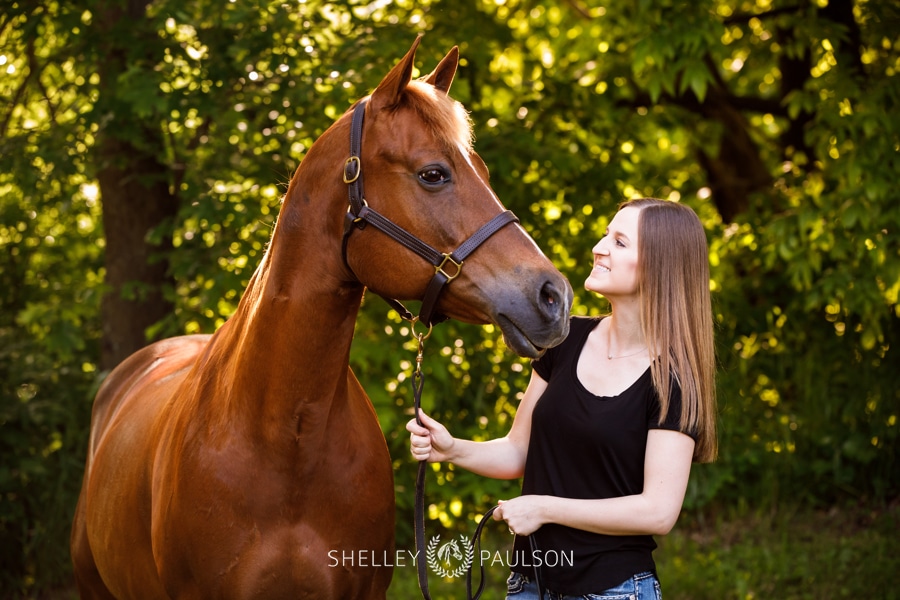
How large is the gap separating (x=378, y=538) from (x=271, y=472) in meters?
0.42

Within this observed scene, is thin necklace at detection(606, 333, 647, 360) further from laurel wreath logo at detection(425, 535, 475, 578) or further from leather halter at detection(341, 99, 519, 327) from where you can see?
laurel wreath logo at detection(425, 535, 475, 578)

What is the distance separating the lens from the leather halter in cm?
215

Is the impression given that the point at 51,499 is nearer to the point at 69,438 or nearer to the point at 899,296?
the point at 69,438

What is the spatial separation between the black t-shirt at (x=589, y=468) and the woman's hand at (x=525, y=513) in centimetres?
16

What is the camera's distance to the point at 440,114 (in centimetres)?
224

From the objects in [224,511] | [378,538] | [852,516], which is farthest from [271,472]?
[852,516]

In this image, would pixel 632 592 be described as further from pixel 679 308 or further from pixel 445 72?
pixel 445 72

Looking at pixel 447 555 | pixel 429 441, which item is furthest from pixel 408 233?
pixel 447 555

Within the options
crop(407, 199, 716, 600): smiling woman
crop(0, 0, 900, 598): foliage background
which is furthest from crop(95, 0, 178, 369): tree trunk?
crop(407, 199, 716, 600): smiling woman

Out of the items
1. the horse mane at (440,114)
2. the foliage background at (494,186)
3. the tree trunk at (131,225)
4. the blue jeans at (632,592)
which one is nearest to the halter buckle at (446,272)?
the horse mane at (440,114)

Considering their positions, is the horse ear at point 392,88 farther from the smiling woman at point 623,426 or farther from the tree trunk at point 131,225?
the tree trunk at point 131,225

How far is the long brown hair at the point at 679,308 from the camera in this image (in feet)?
7.64

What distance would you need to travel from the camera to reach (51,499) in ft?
18.5

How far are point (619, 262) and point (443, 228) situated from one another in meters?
0.57
